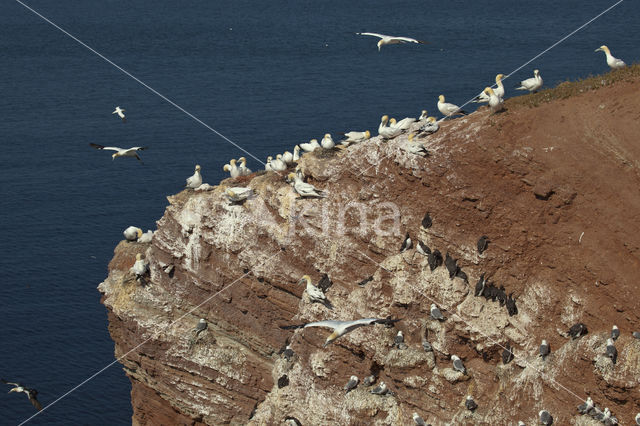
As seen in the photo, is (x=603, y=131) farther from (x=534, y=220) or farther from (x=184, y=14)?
(x=184, y=14)

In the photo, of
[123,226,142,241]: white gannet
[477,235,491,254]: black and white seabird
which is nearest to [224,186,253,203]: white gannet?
[123,226,142,241]: white gannet

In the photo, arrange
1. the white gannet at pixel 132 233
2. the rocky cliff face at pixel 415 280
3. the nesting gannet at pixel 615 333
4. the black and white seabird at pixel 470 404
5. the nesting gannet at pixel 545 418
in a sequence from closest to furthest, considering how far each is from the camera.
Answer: the nesting gannet at pixel 615 333 < the nesting gannet at pixel 545 418 < the rocky cliff face at pixel 415 280 < the black and white seabird at pixel 470 404 < the white gannet at pixel 132 233

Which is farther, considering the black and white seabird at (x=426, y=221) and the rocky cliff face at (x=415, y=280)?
the black and white seabird at (x=426, y=221)

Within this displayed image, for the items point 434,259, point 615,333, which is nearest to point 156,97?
point 434,259

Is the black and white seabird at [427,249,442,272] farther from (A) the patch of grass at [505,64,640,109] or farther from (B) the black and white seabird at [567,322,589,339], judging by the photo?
(A) the patch of grass at [505,64,640,109]

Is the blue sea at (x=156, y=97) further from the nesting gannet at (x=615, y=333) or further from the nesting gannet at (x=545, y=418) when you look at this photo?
the nesting gannet at (x=615, y=333)

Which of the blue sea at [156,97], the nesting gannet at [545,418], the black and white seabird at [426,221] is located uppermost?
the black and white seabird at [426,221]

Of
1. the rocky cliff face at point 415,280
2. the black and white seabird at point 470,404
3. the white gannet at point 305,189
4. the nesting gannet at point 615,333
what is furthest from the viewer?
the white gannet at point 305,189

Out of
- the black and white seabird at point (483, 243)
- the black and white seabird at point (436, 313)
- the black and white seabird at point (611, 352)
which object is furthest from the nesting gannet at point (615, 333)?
the black and white seabird at point (436, 313)
